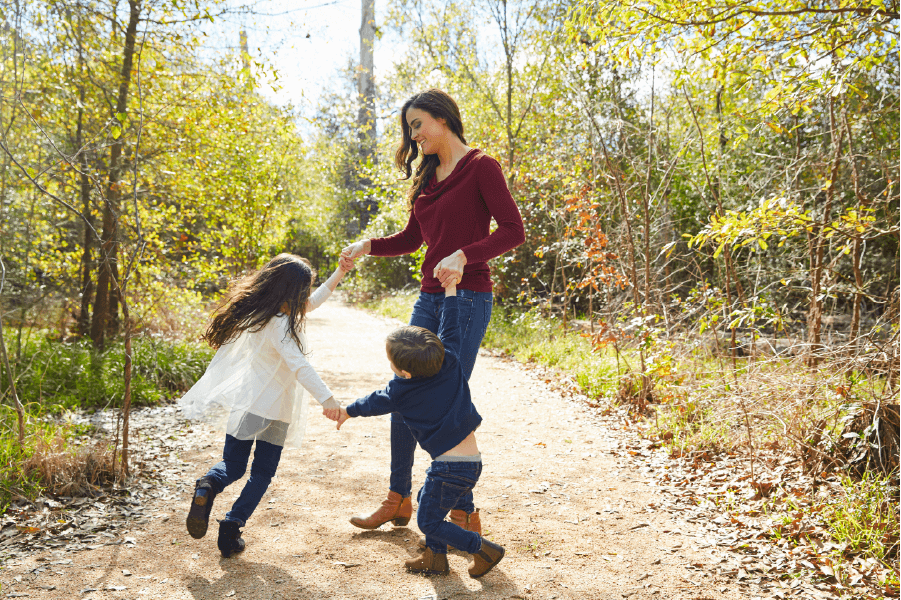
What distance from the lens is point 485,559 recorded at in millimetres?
2559

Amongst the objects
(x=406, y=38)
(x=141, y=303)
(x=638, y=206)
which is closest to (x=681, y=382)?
(x=638, y=206)

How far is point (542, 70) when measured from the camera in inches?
364

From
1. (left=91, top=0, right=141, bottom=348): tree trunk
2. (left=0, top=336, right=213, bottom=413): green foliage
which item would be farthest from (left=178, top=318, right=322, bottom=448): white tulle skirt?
(left=91, top=0, right=141, bottom=348): tree trunk

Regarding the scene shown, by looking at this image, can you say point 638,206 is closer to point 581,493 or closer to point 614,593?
point 581,493

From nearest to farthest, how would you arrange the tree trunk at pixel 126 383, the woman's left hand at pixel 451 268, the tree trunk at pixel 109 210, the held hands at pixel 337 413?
the woman's left hand at pixel 451 268 → the held hands at pixel 337 413 → the tree trunk at pixel 126 383 → the tree trunk at pixel 109 210

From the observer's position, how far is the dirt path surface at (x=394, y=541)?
255 centimetres

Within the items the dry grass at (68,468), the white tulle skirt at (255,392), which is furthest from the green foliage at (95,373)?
the white tulle skirt at (255,392)

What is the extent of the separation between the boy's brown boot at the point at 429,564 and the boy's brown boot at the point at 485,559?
130 millimetres

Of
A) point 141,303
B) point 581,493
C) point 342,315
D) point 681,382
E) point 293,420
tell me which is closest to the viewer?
point 293,420

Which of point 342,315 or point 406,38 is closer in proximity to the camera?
point 406,38

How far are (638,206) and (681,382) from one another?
306 cm

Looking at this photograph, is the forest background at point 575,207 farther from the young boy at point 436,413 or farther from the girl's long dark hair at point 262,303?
the young boy at point 436,413

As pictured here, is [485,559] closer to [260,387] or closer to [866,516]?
[260,387]

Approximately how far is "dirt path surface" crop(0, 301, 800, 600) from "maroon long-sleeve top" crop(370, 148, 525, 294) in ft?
4.39
